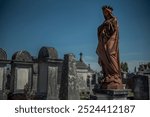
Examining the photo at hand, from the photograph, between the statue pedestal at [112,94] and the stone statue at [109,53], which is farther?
the stone statue at [109,53]

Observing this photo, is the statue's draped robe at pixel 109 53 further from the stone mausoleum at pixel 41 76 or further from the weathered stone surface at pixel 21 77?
the weathered stone surface at pixel 21 77

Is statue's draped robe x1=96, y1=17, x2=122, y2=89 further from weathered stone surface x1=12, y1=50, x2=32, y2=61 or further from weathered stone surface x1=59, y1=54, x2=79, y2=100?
weathered stone surface x1=12, y1=50, x2=32, y2=61

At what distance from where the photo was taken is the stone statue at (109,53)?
211 inches

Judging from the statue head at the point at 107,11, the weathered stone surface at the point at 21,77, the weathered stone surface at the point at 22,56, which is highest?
the statue head at the point at 107,11

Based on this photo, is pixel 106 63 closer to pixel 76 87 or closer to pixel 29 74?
pixel 76 87

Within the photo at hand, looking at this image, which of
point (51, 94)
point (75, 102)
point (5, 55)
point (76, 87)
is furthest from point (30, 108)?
point (5, 55)

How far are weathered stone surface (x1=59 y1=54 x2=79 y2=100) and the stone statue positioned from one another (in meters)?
1.69

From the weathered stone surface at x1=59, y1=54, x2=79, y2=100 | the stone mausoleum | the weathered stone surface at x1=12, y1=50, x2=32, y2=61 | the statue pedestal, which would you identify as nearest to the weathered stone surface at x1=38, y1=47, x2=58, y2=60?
the stone mausoleum

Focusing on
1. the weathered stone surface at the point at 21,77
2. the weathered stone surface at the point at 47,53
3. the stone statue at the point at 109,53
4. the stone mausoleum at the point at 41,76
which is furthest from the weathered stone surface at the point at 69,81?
the weathered stone surface at the point at 21,77

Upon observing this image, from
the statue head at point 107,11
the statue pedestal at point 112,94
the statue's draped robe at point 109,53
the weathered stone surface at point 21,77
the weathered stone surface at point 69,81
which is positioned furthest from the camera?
the weathered stone surface at point 21,77

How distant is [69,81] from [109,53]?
2.00 m

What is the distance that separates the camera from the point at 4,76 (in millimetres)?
7871

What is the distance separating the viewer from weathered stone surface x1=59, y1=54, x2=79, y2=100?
6.95 m

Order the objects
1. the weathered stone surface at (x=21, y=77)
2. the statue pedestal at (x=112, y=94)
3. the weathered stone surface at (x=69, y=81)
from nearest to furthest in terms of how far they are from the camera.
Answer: the statue pedestal at (x=112, y=94) < the weathered stone surface at (x=69, y=81) < the weathered stone surface at (x=21, y=77)
